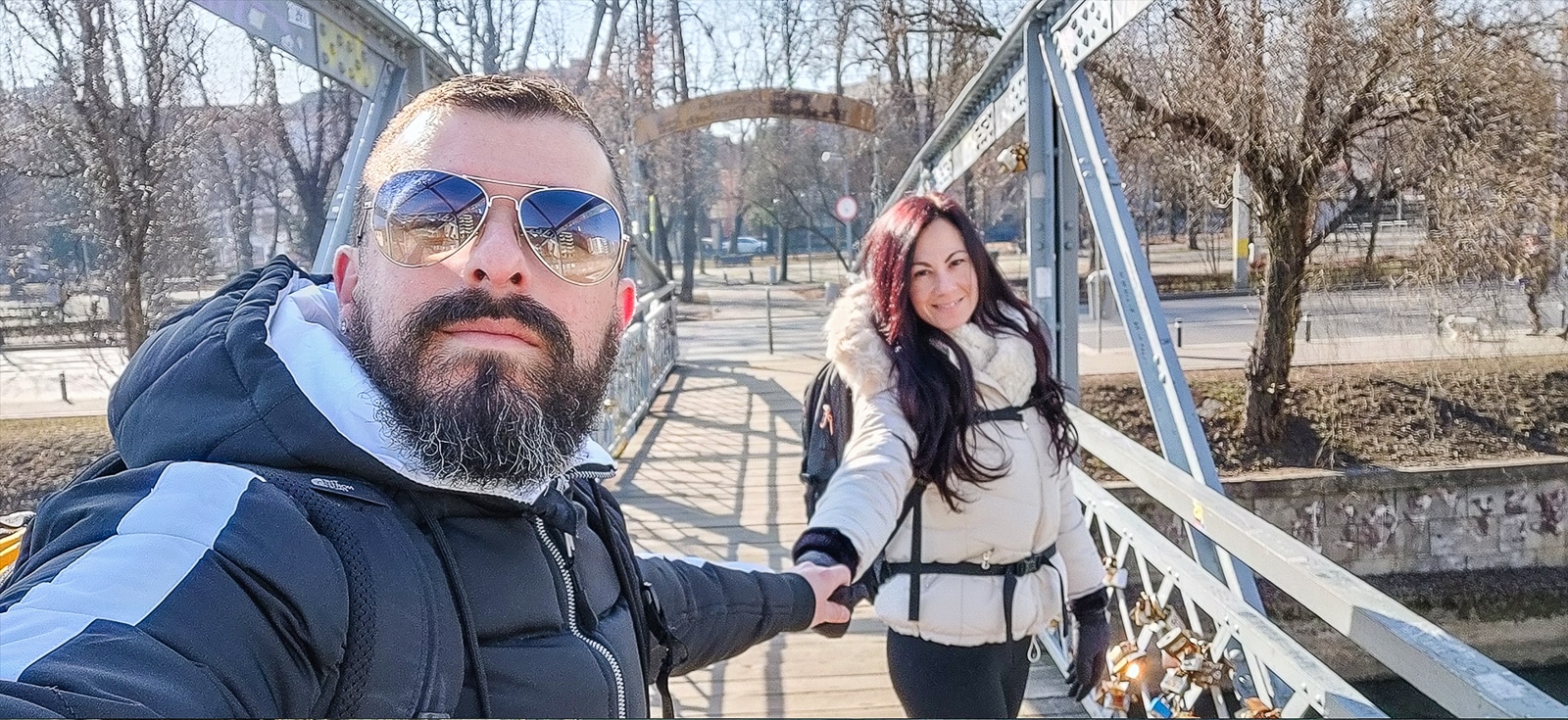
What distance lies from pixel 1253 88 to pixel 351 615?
5575 mm

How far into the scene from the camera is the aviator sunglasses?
3.87ft

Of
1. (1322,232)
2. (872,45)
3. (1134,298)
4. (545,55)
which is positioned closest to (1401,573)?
(1322,232)

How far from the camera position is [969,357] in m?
2.25

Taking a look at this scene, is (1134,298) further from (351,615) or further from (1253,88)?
(1253,88)

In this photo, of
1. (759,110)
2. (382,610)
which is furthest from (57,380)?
(759,110)

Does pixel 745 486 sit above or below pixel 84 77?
Answer: below

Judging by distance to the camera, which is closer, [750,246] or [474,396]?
[474,396]

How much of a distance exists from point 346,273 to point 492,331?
1.08 ft

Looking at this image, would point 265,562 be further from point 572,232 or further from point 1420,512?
point 1420,512

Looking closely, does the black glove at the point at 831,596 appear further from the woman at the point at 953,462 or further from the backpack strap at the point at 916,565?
the backpack strap at the point at 916,565

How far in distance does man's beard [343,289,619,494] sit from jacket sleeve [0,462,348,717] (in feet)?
0.66

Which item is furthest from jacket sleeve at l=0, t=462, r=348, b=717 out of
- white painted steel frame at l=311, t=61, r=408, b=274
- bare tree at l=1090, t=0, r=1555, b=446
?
bare tree at l=1090, t=0, r=1555, b=446

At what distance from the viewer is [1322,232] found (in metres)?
6.50

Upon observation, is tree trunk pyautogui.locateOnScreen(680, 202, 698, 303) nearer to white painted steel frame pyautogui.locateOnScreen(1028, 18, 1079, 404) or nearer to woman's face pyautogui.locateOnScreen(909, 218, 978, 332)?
white painted steel frame pyautogui.locateOnScreen(1028, 18, 1079, 404)
